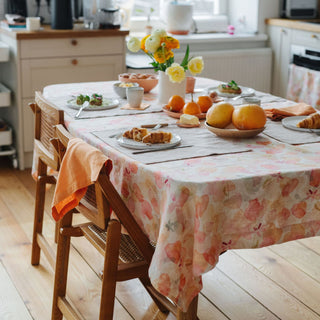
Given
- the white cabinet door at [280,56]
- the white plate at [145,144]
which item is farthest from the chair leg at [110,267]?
the white cabinet door at [280,56]

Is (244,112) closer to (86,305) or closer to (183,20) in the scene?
(86,305)

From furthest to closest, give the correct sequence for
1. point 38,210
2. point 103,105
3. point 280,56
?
point 280,56 < point 38,210 < point 103,105

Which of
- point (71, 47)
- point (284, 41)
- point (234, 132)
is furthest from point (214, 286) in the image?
point (284, 41)

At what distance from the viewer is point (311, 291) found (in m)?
→ 2.49

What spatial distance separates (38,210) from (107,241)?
0.91m

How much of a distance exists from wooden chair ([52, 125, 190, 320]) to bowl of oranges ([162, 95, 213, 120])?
0.54m

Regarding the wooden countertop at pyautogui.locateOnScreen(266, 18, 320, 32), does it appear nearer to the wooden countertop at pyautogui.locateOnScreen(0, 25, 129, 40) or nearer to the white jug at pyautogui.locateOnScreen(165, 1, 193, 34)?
the white jug at pyautogui.locateOnScreen(165, 1, 193, 34)

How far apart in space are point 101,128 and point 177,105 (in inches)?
14.1

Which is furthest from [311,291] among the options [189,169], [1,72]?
[1,72]

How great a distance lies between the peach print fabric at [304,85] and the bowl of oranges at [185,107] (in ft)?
7.05

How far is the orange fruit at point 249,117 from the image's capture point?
2025 millimetres

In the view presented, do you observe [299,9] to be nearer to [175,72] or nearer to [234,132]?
[175,72]

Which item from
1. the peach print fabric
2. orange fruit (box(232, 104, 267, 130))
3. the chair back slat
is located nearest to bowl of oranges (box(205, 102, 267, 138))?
orange fruit (box(232, 104, 267, 130))

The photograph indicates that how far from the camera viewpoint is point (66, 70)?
13.2 feet
